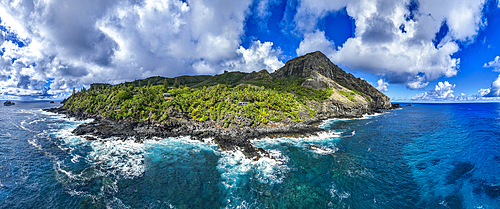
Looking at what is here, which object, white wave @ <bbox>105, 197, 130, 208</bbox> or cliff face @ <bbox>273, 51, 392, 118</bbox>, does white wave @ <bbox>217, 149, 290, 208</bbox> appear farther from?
cliff face @ <bbox>273, 51, 392, 118</bbox>

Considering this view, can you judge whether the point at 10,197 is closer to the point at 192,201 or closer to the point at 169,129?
the point at 192,201

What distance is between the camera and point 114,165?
31.1 m

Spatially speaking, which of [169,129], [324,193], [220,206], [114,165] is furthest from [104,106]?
[324,193]

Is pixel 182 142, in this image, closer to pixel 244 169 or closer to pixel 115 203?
pixel 244 169

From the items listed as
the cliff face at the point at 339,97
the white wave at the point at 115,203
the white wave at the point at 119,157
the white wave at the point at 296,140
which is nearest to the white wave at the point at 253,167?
the white wave at the point at 296,140

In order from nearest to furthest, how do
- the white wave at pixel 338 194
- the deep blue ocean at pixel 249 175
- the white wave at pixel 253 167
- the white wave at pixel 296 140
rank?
the deep blue ocean at pixel 249 175
the white wave at pixel 338 194
the white wave at pixel 253 167
the white wave at pixel 296 140

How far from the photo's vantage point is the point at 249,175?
28562 millimetres

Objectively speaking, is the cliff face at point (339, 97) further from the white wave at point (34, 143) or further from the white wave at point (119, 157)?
the white wave at point (34, 143)

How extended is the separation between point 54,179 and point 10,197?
4.20m

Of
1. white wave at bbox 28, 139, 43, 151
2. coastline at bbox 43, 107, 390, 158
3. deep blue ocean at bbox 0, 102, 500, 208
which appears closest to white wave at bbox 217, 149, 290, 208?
deep blue ocean at bbox 0, 102, 500, 208

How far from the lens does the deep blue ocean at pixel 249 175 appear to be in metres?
21.9

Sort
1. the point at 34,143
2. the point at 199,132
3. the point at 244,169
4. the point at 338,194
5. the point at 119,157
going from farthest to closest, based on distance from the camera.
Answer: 1. the point at 199,132
2. the point at 34,143
3. the point at 119,157
4. the point at 244,169
5. the point at 338,194

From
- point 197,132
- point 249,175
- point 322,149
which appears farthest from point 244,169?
point 197,132

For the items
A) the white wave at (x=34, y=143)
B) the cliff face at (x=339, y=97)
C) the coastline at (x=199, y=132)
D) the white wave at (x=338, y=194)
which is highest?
the cliff face at (x=339, y=97)
